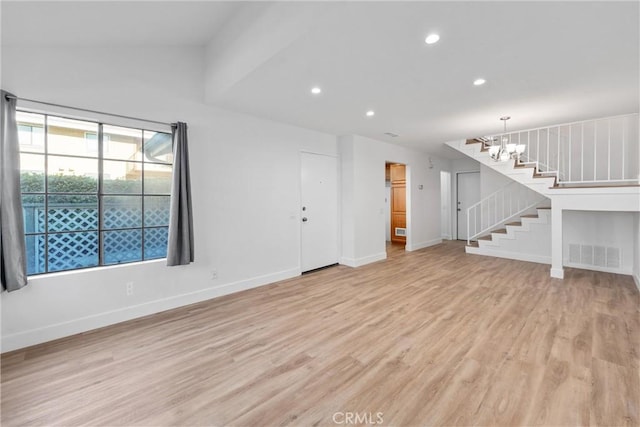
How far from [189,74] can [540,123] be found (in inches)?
220

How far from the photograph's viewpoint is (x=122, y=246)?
309cm

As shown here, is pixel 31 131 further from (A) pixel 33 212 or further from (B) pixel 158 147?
(B) pixel 158 147

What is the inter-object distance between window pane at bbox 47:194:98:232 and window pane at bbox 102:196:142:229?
94 mm

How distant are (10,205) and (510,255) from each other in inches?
311

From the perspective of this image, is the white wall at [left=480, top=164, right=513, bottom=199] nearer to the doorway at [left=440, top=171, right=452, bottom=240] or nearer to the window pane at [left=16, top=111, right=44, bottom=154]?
the doorway at [left=440, top=171, right=452, bottom=240]

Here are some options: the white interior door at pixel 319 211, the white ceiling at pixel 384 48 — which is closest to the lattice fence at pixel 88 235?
the white ceiling at pixel 384 48

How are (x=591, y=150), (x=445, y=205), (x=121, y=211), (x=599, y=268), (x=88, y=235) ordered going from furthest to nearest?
(x=445, y=205) < (x=591, y=150) < (x=599, y=268) < (x=121, y=211) < (x=88, y=235)

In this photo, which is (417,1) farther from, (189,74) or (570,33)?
(189,74)

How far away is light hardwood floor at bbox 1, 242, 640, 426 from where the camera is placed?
170 cm

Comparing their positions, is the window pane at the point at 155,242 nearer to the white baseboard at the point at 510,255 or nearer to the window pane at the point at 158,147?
the window pane at the point at 158,147

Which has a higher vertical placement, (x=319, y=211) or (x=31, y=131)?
(x=31, y=131)

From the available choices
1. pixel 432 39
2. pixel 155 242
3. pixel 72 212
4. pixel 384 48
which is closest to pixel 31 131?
pixel 72 212

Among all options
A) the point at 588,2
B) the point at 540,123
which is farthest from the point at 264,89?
the point at 540,123

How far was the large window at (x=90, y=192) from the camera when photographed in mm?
2604
